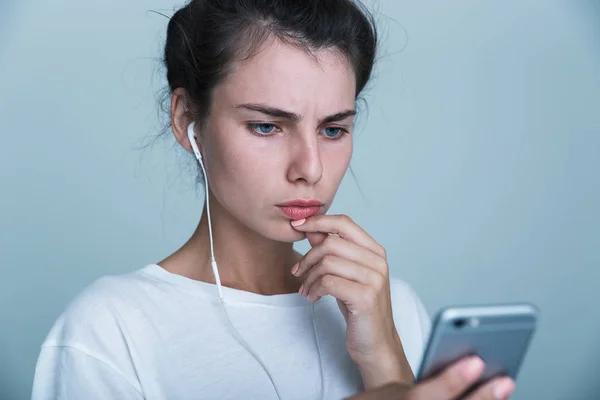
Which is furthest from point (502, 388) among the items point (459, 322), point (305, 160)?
point (305, 160)

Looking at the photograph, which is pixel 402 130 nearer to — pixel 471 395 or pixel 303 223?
pixel 303 223

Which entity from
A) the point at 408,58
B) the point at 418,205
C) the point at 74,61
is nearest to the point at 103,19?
the point at 74,61

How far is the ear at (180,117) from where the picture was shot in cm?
193

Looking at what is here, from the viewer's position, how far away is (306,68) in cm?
173

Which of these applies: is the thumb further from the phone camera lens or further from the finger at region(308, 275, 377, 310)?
the phone camera lens

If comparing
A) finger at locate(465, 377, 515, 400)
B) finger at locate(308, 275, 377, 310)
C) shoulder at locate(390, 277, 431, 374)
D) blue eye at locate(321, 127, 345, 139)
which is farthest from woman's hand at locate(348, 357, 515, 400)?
shoulder at locate(390, 277, 431, 374)

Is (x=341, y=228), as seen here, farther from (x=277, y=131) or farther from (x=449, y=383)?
(x=449, y=383)

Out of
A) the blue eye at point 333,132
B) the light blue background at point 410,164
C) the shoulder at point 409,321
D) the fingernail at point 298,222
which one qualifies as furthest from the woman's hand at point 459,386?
the light blue background at point 410,164

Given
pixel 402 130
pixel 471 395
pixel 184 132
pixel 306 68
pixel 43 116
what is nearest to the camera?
pixel 471 395

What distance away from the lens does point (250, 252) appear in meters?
1.99

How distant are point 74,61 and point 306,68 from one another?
1.42 metres

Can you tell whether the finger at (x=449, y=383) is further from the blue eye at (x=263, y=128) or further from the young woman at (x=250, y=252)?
the blue eye at (x=263, y=128)

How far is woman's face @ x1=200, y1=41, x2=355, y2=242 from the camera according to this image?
1.71 meters

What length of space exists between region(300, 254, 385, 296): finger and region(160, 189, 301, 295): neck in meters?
0.28
